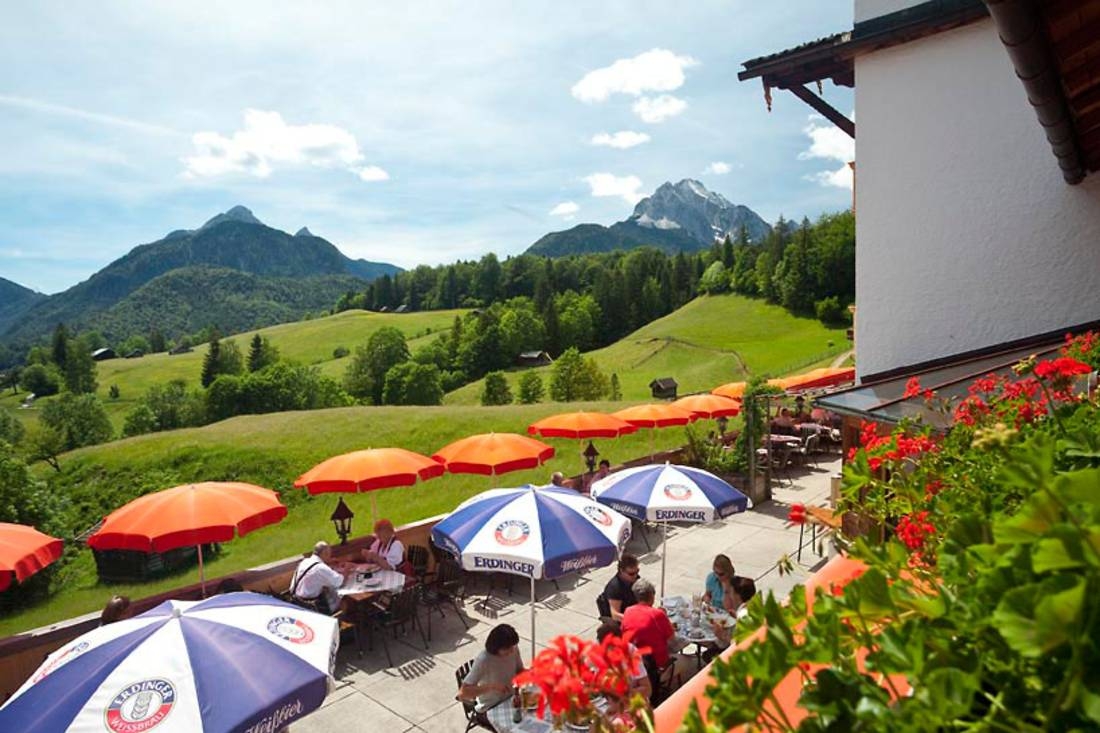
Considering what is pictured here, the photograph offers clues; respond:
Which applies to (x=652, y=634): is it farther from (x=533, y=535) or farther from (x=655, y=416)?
(x=655, y=416)

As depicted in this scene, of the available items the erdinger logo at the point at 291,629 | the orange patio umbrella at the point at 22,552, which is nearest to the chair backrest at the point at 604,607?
the erdinger logo at the point at 291,629

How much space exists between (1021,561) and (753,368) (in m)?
72.1

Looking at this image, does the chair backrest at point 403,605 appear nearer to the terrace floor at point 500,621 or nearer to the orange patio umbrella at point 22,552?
the terrace floor at point 500,621

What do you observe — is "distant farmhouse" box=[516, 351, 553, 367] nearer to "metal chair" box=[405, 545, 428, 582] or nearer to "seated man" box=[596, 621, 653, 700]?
"metal chair" box=[405, 545, 428, 582]

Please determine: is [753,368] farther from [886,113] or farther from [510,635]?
[510,635]

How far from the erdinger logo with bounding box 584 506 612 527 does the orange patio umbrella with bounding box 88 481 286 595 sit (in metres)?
4.66

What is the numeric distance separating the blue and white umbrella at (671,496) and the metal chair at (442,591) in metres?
2.66

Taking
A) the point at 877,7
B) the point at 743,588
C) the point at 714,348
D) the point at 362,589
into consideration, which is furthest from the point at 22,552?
the point at 714,348

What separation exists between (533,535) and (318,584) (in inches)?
138

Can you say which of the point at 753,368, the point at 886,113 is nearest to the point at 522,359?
the point at 753,368

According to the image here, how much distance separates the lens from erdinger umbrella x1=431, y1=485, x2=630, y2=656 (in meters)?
7.04

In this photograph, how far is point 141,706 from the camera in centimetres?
418

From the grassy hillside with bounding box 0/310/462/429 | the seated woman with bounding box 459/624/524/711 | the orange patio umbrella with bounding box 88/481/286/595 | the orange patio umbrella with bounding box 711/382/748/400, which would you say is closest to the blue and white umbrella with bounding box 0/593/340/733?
the seated woman with bounding box 459/624/524/711

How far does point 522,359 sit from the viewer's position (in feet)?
340
